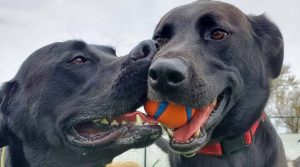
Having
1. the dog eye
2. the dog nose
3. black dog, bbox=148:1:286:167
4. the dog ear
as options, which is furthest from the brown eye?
the dog eye

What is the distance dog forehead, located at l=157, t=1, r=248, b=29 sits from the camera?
316 centimetres

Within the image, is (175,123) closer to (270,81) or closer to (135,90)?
(135,90)

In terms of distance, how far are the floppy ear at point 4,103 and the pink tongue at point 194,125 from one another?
1.64 meters

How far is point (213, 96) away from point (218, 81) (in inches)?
6.0

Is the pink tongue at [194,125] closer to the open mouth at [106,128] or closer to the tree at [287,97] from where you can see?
the open mouth at [106,128]

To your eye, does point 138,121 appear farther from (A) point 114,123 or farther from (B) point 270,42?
(B) point 270,42

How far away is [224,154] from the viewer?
319 cm

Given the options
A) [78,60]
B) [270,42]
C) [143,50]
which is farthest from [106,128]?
[270,42]

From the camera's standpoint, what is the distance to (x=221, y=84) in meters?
2.93

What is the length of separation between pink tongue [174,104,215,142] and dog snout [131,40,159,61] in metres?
0.54

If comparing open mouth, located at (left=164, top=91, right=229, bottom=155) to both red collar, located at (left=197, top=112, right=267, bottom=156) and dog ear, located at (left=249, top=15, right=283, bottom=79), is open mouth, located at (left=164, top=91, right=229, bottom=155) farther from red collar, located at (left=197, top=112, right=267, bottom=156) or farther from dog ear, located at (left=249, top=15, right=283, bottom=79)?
dog ear, located at (left=249, top=15, right=283, bottom=79)

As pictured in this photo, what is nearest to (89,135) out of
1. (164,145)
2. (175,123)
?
(175,123)

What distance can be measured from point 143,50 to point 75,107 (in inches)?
30.6

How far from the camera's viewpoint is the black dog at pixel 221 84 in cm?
275
